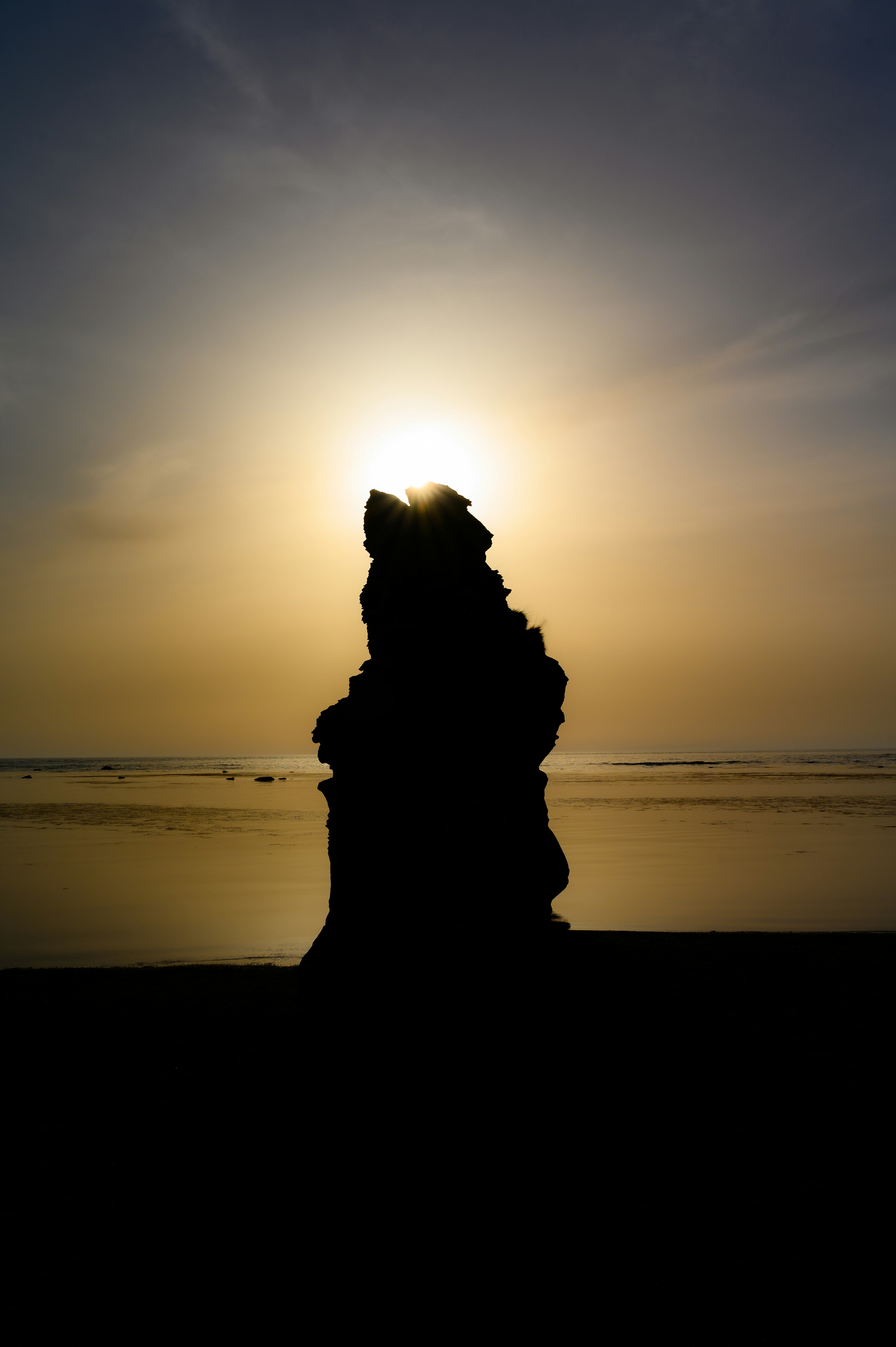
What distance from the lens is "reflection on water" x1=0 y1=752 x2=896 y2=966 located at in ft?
55.3

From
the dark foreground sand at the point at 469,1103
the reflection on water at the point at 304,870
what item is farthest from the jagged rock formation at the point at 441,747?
the dark foreground sand at the point at 469,1103

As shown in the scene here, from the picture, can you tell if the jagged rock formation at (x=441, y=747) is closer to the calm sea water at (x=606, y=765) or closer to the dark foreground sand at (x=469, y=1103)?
the dark foreground sand at (x=469, y=1103)

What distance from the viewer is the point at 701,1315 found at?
16.4 feet

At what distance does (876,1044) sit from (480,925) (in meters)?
4.90

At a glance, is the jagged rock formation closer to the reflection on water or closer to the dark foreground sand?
the reflection on water

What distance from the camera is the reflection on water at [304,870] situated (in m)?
16.8

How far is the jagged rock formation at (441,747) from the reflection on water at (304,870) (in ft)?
1.08

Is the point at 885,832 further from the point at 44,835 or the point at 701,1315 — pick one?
the point at 44,835

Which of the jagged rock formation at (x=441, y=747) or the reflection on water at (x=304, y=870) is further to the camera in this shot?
the reflection on water at (x=304, y=870)

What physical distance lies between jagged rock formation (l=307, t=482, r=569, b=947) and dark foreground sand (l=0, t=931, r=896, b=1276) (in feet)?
2.81

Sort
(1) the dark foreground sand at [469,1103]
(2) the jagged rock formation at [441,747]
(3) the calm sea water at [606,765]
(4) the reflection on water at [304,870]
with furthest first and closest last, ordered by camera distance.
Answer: (3) the calm sea water at [606,765] → (4) the reflection on water at [304,870] → (2) the jagged rock formation at [441,747] → (1) the dark foreground sand at [469,1103]

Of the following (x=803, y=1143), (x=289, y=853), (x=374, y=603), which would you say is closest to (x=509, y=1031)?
(x=803, y=1143)

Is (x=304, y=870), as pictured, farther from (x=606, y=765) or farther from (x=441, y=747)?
(x=606, y=765)

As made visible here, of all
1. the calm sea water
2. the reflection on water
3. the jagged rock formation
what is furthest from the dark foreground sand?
the calm sea water
